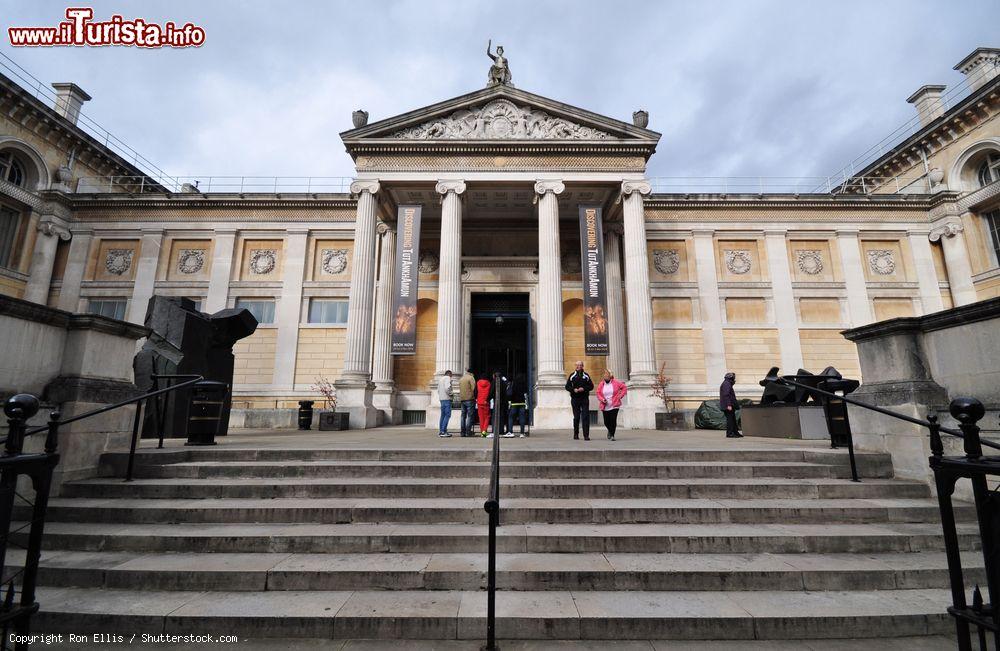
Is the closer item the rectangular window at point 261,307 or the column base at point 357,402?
the column base at point 357,402

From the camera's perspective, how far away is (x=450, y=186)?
16.1 meters

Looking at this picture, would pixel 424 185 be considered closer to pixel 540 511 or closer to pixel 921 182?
pixel 540 511

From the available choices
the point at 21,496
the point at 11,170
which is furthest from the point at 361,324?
the point at 11,170

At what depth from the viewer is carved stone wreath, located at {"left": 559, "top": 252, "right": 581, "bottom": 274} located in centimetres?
1980

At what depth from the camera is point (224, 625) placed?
9.65ft

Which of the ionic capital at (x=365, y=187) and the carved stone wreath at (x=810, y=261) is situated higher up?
the ionic capital at (x=365, y=187)

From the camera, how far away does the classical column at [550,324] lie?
13.7m

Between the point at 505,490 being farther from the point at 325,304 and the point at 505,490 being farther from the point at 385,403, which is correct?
the point at 325,304

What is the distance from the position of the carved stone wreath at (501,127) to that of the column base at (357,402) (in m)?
9.29

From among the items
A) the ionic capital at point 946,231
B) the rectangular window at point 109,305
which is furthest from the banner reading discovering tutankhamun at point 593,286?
the rectangular window at point 109,305

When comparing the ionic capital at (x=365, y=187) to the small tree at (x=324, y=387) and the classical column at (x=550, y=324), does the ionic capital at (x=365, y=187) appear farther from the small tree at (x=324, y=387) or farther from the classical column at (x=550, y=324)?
the small tree at (x=324, y=387)

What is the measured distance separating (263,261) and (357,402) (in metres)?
10.2

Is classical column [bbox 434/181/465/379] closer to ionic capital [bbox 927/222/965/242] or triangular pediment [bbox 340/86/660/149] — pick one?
triangular pediment [bbox 340/86/660/149]

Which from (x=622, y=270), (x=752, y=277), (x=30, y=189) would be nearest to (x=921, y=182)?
(x=752, y=277)
